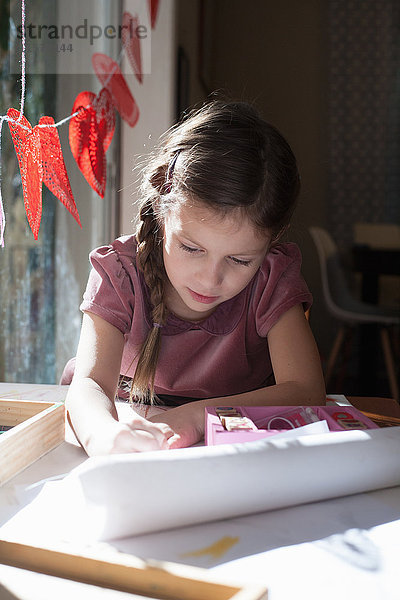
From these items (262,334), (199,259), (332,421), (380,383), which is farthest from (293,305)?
(380,383)

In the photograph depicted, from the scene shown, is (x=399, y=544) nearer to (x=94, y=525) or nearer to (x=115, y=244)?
(x=94, y=525)

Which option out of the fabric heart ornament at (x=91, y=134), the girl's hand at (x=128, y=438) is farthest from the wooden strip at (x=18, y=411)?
the fabric heart ornament at (x=91, y=134)

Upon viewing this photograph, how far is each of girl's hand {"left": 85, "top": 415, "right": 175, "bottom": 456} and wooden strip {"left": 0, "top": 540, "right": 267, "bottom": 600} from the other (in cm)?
18

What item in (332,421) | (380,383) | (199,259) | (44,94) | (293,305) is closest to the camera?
(332,421)

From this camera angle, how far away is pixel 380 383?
350cm

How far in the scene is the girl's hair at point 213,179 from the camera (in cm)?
85

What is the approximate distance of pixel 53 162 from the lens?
1098 millimetres

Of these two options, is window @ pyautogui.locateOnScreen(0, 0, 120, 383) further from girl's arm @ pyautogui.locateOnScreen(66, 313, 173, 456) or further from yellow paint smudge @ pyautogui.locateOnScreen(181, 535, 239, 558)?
yellow paint smudge @ pyautogui.locateOnScreen(181, 535, 239, 558)

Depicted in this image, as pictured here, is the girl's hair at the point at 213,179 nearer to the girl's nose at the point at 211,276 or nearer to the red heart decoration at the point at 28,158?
the girl's nose at the point at 211,276

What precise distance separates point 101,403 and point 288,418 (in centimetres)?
22

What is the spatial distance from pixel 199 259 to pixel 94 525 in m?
0.44

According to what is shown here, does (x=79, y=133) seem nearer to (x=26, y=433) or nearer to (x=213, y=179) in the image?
(x=213, y=179)

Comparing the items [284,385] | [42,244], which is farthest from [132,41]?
[284,385]

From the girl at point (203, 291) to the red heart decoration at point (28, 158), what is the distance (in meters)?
0.17
